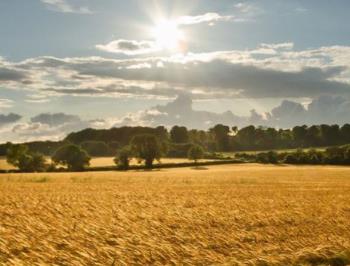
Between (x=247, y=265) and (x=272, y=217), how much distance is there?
8.96 m

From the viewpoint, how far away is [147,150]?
4892 inches

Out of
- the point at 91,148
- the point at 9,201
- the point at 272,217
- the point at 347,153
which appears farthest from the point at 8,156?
the point at 272,217

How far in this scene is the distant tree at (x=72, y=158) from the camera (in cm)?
11781

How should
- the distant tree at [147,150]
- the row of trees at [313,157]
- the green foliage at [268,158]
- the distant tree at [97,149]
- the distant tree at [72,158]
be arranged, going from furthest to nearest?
the distant tree at [97,149] → the green foliage at [268,158] → the row of trees at [313,157] → the distant tree at [147,150] → the distant tree at [72,158]

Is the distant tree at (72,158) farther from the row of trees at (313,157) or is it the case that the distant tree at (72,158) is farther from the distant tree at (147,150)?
the row of trees at (313,157)

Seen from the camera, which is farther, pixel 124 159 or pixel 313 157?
pixel 313 157

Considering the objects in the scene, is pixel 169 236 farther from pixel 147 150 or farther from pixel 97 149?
pixel 97 149

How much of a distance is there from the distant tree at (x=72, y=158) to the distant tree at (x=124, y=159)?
24.1 ft

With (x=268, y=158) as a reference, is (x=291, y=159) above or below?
below

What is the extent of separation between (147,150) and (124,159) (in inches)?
249

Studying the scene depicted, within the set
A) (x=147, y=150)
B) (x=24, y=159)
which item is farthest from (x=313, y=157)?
(x=24, y=159)

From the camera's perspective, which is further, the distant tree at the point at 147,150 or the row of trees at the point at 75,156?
the distant tree at the point at 147,150

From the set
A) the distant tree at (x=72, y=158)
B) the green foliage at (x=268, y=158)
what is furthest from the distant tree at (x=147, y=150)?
the green foliage at (x=268, y=158)

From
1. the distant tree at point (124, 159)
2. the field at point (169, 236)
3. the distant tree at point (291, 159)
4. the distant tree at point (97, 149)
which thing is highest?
the distant tree at point (97, 149)
